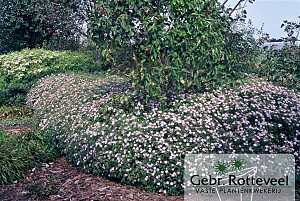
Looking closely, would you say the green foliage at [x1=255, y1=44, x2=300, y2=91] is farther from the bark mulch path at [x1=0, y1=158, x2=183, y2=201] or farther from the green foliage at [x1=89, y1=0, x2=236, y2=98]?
the bark mulch path at [x1=0, y1=158, x2=183, y2=201]

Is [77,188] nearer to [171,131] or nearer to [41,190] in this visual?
[41,190]

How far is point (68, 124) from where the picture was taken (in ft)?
16.4

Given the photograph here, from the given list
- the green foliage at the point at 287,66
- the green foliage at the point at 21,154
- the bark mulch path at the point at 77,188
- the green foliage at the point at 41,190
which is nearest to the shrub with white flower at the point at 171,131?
the bark mulch path at the point at 77,188

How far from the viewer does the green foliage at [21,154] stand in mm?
4297

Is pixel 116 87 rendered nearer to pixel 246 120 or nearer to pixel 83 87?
pixel 83 87

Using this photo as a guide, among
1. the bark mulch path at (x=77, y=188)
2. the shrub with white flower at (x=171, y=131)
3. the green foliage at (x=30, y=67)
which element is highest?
the green foliage at (x=30, y=67)

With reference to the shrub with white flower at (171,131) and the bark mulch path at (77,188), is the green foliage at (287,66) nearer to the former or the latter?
Result: the shrub with white flower at (171,131)

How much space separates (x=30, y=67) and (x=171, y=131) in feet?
27.2

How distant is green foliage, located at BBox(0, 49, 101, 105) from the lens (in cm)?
977

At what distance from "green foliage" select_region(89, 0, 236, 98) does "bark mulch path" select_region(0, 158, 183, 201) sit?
4.88ft

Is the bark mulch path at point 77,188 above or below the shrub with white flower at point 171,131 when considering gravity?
below

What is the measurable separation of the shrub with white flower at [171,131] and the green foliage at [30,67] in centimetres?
555

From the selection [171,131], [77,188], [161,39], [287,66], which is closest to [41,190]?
[77,188]

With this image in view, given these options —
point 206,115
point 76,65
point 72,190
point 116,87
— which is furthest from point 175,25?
point 76,65
